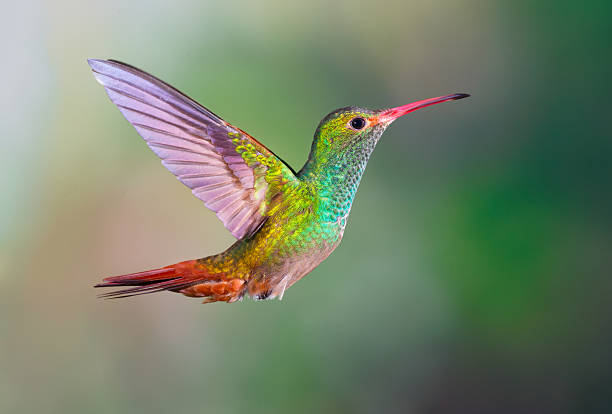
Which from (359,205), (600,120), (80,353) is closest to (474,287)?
(359,205)

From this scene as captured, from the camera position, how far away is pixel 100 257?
1141 mm

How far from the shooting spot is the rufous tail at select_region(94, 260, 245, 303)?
1.32 feet

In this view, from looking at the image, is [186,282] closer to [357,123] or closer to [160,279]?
[160,279]

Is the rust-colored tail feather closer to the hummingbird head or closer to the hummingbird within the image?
the hummingbird

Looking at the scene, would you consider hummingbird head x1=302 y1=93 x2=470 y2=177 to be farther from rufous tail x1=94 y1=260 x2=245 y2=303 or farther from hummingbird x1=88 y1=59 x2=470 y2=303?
rufous tail x1=94 y1=260 x2=245 y2=303

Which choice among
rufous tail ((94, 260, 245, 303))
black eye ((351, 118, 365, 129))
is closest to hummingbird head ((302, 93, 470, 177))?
black eye ((351, 118, 365, 129))

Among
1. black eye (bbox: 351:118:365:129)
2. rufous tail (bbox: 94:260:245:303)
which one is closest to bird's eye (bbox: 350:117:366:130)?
black eye (bbox: 351:118:365:129)

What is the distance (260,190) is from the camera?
0.48m

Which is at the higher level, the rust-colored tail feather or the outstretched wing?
the outstretched wing

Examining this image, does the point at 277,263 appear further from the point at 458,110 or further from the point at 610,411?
the point at 610,411

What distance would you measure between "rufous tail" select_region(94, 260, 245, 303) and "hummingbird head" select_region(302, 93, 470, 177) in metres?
0.12

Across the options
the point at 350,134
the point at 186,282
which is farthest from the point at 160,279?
the point at 350,134

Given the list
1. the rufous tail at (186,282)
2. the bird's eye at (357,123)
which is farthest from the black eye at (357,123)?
the rufous tail at (186,282)

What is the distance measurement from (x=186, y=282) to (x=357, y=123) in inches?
7.2
